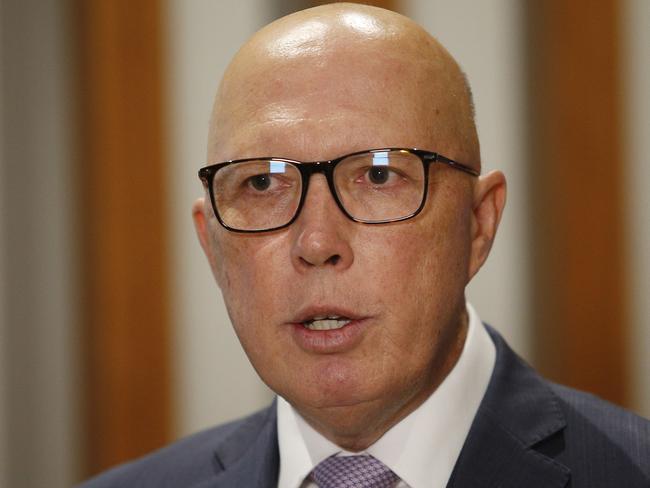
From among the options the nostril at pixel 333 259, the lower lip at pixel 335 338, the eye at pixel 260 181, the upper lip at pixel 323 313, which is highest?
the eye at pixel 260 181

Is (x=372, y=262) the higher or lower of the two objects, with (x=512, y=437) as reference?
higher

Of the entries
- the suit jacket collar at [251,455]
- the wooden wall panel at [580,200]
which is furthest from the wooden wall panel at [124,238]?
the wooden wall panel at [580,200]

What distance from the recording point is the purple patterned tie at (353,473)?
4.41ft

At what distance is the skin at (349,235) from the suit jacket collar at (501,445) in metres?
0.12

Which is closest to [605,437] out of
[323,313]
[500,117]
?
[323,313]

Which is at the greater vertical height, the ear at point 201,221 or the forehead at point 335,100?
the forehead at point 335,100

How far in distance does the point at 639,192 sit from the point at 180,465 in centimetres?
139

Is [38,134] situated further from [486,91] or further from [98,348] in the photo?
[486,91]

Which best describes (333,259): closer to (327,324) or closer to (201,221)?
(327,324)

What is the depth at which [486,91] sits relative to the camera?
236cm

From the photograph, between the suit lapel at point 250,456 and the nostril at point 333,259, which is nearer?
the nostril at point 333,259

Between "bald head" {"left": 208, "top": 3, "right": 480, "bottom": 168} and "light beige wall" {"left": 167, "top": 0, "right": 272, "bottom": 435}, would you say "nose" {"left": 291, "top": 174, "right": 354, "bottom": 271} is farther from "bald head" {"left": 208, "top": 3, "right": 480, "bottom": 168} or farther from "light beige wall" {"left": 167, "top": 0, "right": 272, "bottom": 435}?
"light beige wall" {"left": 167, "top": 0, "right": 272, "bottom": 435}

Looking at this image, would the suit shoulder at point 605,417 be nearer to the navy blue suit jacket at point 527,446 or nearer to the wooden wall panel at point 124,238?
the navy blue suit jacket at point 527,446

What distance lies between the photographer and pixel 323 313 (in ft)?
4.02
